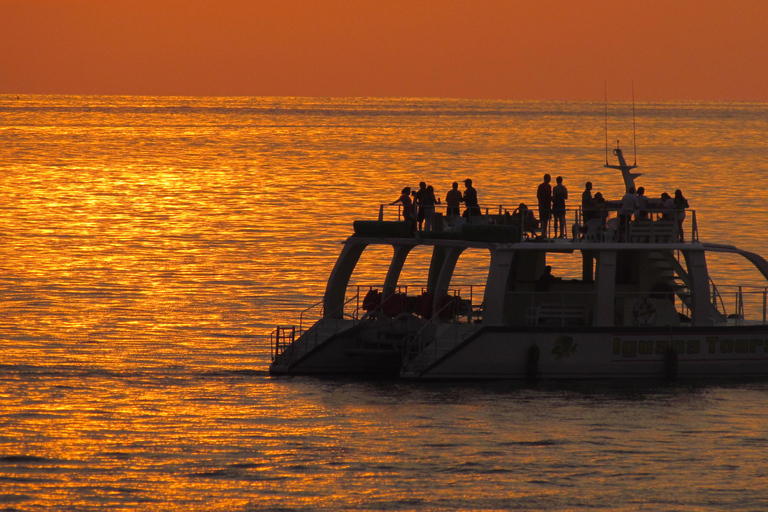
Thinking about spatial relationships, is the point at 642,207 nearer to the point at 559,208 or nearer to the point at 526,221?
the point at 559,208

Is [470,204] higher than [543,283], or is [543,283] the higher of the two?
[470,204]

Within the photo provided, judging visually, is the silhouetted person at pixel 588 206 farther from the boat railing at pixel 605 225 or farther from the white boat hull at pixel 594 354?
the white boat hull at pixel 594 354

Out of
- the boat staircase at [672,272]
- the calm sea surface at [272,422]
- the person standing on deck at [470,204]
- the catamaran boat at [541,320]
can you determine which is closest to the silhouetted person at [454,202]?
the person standing on deck at [470,204]

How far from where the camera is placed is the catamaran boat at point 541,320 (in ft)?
108

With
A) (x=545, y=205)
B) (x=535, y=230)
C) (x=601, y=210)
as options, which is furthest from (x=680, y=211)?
(x=535, y=230)

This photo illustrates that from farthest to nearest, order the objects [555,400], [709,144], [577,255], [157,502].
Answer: [709,144] → [577,255] → [555,400] → [157,502]

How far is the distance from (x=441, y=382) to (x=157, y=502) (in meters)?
9.77

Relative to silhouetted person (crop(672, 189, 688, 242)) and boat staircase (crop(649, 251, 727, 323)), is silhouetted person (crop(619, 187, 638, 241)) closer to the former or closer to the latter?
silhouetted person (crop(672, 189, 688, 242))

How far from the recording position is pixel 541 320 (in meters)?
34.4

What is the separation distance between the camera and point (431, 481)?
2620 cm

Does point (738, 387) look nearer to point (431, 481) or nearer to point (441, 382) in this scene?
point (441, 382)

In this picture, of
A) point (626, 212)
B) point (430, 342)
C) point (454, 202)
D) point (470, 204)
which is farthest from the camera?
point (454, 202)

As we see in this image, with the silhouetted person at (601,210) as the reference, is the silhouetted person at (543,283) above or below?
below

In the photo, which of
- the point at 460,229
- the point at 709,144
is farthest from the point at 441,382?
the point at 709,144
